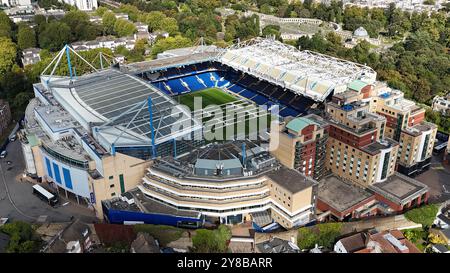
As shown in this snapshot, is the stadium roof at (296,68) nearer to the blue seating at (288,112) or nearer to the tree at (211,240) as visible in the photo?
the blue seating at (288,112)

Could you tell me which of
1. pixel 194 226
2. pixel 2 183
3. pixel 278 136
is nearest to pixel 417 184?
pixel 278 136

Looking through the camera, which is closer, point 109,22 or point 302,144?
point 302,144

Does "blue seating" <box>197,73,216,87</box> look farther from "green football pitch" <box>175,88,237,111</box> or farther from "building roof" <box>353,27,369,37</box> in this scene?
"building roof" <box>353,27,369,37</box>

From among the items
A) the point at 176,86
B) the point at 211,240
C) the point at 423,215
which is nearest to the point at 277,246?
the point at 211,240

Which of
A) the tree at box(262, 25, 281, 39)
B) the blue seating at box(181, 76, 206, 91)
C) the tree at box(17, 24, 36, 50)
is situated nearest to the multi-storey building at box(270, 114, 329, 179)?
the blue seating at box(181, 76, 206, 91)

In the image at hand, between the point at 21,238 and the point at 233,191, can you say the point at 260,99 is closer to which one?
the point at 233,191

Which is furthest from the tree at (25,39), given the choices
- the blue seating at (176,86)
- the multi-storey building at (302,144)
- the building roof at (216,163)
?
the multi-storey building at (302,144)
